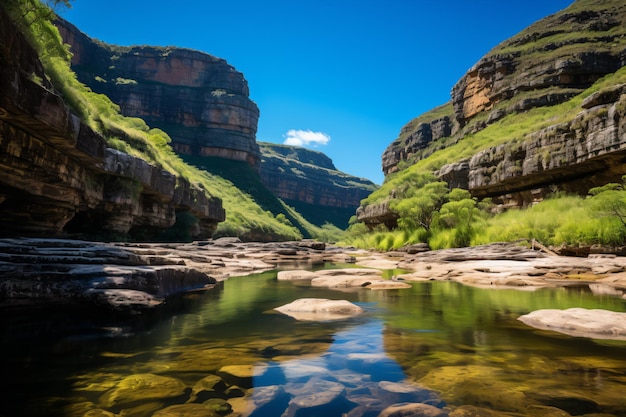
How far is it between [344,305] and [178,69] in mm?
112874

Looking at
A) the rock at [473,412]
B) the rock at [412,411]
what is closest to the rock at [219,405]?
the rock at [412,411]

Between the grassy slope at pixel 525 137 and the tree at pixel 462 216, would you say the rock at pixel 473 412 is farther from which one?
the tree at pixel 462 216

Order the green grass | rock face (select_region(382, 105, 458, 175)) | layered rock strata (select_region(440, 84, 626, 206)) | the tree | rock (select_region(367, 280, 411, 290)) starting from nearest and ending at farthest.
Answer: rock (select_region(367, 280, 411, 290)) < layered rock strata (select_region(440, 84, 626, 206)) < the tree < the green grass < rock face (select_region(382, 105, 458, 175))

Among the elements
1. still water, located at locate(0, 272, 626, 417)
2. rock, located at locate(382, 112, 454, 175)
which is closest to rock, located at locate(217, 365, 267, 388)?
still water, located at locate(0, 272, 626, 417)

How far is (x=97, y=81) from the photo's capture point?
90438 mm

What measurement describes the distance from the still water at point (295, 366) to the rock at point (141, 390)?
13mm

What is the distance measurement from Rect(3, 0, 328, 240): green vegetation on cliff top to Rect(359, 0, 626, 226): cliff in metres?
25.8

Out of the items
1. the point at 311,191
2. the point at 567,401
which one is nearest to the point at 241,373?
the point at 567,401

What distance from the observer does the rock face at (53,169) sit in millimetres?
8984

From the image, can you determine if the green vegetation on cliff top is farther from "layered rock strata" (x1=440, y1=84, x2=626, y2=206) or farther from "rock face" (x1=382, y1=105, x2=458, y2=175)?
"rock face" (x1=382, y1=105, x2=458, y2=175)

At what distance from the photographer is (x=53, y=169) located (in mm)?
13438

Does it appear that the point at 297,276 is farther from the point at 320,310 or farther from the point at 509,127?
the point at 509,127

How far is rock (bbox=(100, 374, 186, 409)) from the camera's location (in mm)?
2967

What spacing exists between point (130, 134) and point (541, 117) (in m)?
42.1
